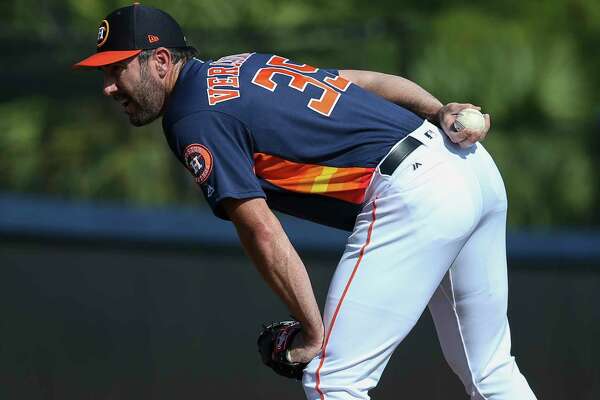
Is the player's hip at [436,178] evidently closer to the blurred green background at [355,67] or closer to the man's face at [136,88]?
the man's face at [136,88]

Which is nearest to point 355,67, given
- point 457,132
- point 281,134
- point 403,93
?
point 403,93

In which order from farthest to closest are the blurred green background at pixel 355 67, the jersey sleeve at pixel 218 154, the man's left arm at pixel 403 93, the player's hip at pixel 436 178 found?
the blurred green background at pixel 355 67 < the man's left arm at pixel 403 93 < the player's hip at pixel 436 178 < the jersey sleeve at pixel 218 154

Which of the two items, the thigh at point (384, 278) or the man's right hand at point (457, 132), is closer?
the thigh at point (384, 278)

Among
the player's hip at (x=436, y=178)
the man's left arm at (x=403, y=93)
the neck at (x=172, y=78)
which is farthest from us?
the man's left arm at (x=403, y=93)

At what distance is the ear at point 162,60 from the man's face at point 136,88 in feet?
0.06

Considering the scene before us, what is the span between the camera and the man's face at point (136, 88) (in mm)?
2816

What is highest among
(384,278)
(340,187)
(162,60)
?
A: (162,60)

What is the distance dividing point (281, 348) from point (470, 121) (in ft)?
2.41

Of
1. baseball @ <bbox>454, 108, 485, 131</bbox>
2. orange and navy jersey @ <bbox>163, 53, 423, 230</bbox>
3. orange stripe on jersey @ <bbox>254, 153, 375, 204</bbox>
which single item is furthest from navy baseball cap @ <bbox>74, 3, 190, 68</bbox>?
baseball @ <bbox>454, 108, 485, 131</bbox>

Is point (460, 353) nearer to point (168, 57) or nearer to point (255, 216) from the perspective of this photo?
point (255, 216)

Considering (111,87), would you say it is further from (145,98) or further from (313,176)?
(313,176)

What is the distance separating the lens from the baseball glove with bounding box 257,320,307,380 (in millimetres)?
2801

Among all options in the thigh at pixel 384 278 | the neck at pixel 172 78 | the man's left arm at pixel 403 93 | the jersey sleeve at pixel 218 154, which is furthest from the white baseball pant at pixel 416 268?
the neck at pixel 172 78

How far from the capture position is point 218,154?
265 centimetres
